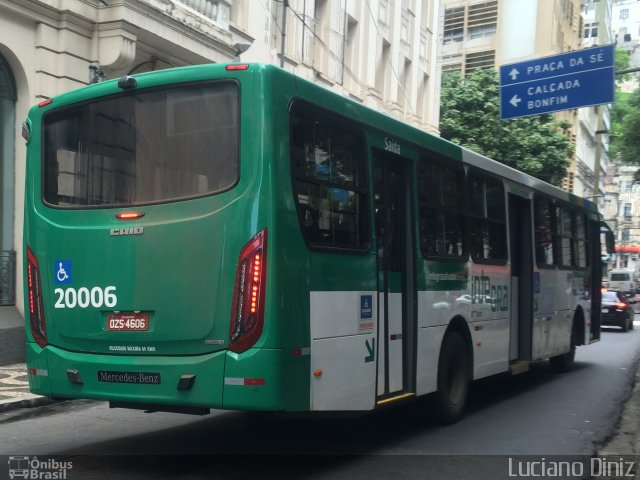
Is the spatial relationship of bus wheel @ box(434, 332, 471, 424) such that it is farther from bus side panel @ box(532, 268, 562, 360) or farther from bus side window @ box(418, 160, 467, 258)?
bus side panel @ box(532, 268, 562, 360)

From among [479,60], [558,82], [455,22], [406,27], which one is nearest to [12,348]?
[558,82]

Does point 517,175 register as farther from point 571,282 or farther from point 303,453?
point 303,453

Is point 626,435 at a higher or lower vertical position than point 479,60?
lower

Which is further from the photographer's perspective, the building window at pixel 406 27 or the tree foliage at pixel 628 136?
the building window at pixel 406 27

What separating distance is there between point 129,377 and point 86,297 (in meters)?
0.74

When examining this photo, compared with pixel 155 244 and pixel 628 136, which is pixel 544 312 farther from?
pixel 155 244

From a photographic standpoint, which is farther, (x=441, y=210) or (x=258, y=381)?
(x=441, y=210)

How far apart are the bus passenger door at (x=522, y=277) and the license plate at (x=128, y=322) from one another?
607 centimetres

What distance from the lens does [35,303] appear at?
19.3 feet

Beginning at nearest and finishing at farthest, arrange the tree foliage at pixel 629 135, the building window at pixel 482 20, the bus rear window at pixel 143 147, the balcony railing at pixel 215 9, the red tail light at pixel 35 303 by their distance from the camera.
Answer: the bus rear window at pixel 143 147 → the red tail light at pixel 35 303 → the balcony railing at pixel 215 9 → the tree foliage at pixel 629 135 → the building window at pixel 482 20

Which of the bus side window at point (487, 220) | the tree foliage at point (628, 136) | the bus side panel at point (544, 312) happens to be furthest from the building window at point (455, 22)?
the bus side window at point (487, 220)

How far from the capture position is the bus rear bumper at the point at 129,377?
5027 mm

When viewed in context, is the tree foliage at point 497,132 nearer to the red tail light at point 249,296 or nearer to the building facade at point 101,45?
the building facade at point 101,45

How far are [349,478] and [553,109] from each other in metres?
10.4
